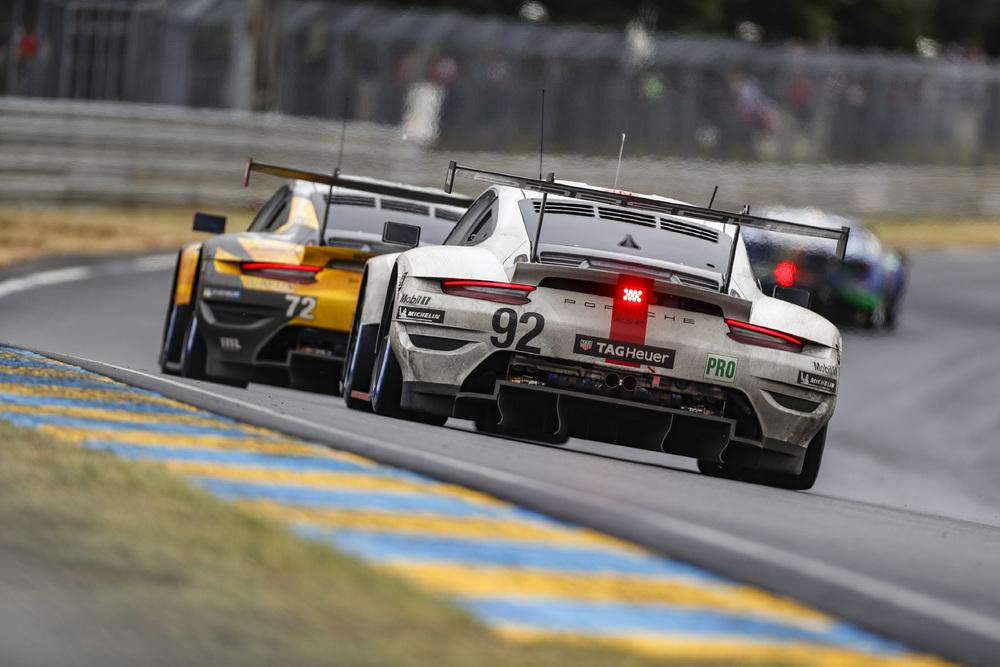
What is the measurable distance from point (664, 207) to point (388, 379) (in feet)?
4.71

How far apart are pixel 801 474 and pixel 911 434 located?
21.5 ft

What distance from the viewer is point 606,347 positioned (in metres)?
8.55

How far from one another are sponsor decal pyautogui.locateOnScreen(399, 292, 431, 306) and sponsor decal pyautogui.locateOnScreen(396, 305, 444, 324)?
21mm

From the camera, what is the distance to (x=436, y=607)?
4.76 metres

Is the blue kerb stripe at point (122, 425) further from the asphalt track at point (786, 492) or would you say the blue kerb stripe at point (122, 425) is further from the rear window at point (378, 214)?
the rear window at point (378, 214)

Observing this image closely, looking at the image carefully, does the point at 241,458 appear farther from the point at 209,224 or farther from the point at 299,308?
the point at 209,224

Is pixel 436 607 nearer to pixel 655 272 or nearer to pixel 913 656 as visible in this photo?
pixel 913 656

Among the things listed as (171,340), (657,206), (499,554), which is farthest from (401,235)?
(499,554)

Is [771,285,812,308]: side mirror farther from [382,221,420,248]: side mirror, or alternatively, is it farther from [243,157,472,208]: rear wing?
[243,157,472,208]: rear wing

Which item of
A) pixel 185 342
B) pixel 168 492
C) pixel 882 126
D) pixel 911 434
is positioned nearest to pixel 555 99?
pixel 882 126

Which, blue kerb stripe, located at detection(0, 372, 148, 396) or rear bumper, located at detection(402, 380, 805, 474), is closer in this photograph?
blue kerb stripe, located at detection(0, 372, 148, 396)

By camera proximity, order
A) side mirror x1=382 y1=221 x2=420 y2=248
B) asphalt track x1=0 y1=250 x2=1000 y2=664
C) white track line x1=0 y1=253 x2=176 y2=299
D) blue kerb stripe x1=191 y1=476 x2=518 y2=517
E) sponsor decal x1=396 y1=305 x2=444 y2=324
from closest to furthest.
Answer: asphalt track x1=0 y1=250 x2=1000 y2=664 < blue kerb stripe x1=191 y1=476 x2=518 y2=517 < sponsor decal x1=396 y1=305 x2=444 y2=324 < side mirror x1=382 y1=221 x2=420 y2=248 < white track line x1=0 y1=253 x2=176 y2=299

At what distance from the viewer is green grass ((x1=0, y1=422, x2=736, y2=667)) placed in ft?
14.3

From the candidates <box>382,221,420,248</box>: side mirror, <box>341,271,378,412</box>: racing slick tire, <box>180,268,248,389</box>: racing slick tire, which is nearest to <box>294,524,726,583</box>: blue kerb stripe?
<box>341,271,378,412</box>: racing slick tire
